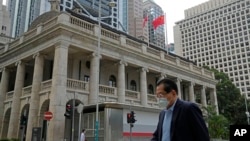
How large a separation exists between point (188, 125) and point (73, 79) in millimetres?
21793

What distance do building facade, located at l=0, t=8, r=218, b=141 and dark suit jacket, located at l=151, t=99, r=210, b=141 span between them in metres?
15.7

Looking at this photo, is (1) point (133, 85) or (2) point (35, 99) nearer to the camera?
(2) point (35, 99)

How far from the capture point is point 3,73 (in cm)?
3009

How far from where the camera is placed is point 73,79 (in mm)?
24297

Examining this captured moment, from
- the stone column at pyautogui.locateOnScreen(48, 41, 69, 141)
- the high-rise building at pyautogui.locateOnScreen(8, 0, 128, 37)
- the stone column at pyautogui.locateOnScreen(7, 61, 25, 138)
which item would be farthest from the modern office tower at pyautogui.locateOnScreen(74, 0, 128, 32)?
the stone column at pyautogui.locateOnScreen(48, 41, 69, 141)

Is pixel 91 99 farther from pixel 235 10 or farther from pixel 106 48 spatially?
pixel 235 10

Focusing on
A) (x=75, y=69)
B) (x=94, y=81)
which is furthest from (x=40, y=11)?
(x=94, y=81)

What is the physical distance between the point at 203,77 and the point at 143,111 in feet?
61.6

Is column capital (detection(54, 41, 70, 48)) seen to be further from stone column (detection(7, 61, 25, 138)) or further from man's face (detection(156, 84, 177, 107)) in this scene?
man's face (detection(156, 84, 177, 107))

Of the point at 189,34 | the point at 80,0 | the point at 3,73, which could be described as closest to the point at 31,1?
the point at 80,0

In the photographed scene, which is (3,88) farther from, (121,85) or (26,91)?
(121,85)

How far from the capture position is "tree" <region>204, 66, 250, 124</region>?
51625mm

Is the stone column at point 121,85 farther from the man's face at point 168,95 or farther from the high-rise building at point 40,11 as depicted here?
the high-rise building at point 40,11

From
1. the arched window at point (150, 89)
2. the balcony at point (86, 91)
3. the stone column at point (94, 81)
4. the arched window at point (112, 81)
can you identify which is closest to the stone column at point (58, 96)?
the balcony at point (86, 91)
